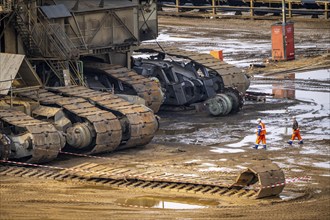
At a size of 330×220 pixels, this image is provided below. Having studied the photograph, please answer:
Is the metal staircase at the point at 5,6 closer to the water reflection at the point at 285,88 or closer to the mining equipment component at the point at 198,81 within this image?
the mining equipment component at the point at 198,81

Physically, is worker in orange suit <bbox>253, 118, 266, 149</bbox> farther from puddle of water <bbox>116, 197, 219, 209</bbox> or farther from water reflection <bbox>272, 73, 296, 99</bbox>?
water reflection <bbox>272, 73, 296, 99</bbox>

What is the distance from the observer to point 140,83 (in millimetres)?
37094

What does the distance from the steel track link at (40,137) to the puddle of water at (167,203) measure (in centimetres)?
444

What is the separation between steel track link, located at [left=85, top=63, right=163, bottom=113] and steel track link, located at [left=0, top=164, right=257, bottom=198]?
716 centimetres

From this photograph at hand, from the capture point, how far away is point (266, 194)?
26391 mm

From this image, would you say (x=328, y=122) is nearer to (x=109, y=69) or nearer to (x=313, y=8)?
(x=109, y=69)

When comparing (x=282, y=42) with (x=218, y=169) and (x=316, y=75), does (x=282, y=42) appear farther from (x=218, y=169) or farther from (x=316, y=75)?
(x=218, y=169)

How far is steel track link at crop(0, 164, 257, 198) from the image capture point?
26938mm

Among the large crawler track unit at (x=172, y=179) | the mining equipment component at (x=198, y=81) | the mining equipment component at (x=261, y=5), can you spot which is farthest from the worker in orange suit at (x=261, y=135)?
the mining equipment component at (x=261, y=5)

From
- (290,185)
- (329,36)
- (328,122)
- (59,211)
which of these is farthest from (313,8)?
(59,211)

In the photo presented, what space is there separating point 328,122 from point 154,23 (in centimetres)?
767

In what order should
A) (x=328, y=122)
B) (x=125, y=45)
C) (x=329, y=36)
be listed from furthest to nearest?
(x=329, y=36)
(x=125, y=45)
(x=328, y=122)

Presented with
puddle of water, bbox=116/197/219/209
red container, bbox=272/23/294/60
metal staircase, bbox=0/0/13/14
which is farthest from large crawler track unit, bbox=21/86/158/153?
red container, bbox=272/23/294/60

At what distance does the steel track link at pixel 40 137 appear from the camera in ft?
99.7
